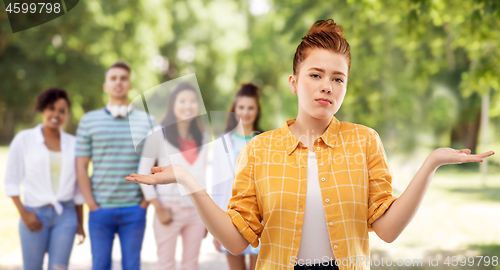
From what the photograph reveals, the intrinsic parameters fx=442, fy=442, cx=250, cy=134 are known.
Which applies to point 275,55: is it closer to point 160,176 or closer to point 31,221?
point 31,221

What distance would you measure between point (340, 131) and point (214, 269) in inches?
163

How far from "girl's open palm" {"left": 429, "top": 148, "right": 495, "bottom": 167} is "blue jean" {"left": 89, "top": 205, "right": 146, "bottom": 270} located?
2.77 m

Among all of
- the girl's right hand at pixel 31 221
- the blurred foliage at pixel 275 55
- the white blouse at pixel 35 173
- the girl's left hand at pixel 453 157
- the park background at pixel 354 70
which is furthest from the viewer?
the blurred foliage at pixel 275 55

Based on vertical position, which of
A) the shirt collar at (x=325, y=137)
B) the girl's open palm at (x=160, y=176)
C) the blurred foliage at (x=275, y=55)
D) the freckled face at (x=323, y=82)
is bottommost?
the girl's open palm at (x=160, y=176)

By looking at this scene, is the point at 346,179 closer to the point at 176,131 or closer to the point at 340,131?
the point at 340,131

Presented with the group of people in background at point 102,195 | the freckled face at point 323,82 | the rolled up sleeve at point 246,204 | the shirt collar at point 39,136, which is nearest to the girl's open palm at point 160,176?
the rolled up sleeve at point 246,204

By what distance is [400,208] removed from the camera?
152 centimetres

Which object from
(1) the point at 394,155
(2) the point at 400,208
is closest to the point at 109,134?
(2) the point at 400,208

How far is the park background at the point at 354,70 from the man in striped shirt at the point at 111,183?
1.14 metres

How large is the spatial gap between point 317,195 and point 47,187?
2882mm

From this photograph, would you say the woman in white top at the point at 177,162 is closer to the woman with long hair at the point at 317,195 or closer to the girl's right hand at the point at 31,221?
the woman with long hair at the point at 317,195

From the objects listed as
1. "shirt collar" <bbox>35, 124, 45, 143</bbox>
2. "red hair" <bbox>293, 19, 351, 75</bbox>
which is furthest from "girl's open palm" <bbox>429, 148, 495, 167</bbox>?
"shirt collar" <bbox>35, 124, 45, 143</bbox>

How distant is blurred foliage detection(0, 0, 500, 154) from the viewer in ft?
21.4

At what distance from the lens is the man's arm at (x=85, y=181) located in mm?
3655
